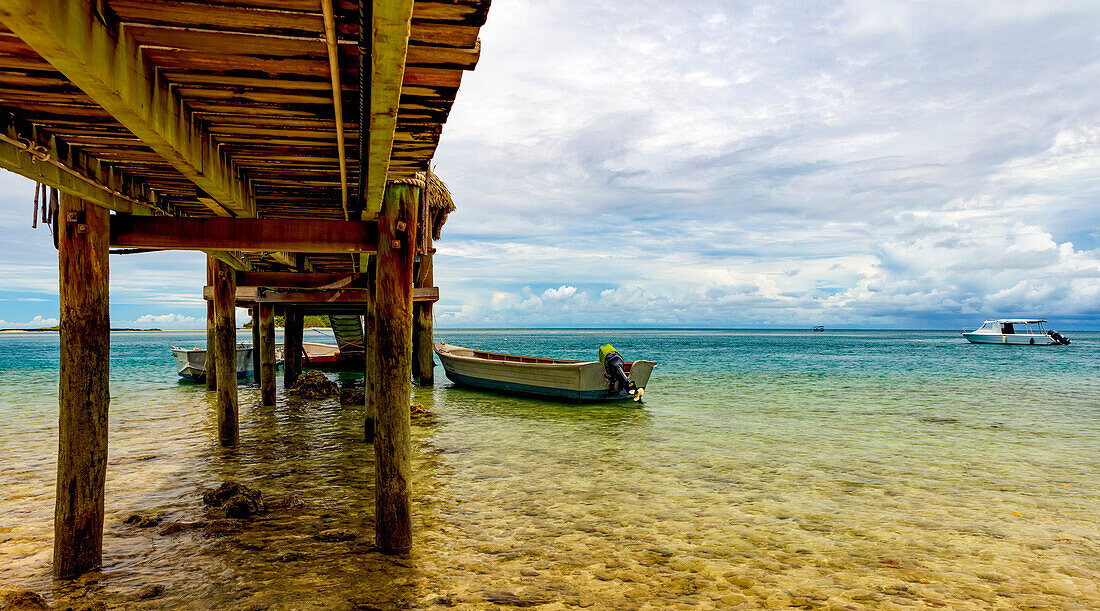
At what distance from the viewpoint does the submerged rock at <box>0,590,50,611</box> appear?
4508 mm

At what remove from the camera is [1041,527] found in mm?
7070

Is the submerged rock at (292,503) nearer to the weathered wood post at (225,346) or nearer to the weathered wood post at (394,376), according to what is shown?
the weathered wood post at (394,376)

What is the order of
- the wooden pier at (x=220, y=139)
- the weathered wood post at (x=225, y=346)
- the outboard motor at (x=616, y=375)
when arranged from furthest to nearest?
1. the outboard motor at (x=616, y=375)
2. the weathered wood post at (x=225, y=346)
3. the wooden pier at (x=220, y=139)

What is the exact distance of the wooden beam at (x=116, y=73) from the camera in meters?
1.95

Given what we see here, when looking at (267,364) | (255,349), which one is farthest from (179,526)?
(255,349)

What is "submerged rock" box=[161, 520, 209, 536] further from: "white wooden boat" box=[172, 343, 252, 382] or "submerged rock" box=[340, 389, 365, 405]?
"white wooden boat" box=[172, 343, 252, 382]

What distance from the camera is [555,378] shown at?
18.3 meters

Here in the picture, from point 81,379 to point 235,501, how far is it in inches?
100

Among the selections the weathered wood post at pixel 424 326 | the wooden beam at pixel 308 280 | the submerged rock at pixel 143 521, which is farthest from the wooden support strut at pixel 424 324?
the submerged rock at pixel 143 521

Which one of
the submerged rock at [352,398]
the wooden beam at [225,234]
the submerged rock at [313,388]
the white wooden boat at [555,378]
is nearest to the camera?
the wooden beam at [225,234]

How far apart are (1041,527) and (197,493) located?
10532mm

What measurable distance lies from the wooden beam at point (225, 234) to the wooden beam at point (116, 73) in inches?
41.7

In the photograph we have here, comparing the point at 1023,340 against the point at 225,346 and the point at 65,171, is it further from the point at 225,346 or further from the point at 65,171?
the point at 65,171

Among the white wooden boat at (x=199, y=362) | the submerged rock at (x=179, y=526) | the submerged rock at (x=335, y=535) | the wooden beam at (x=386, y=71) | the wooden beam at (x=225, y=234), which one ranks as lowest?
the submerged rock at (x=335, y=535)
